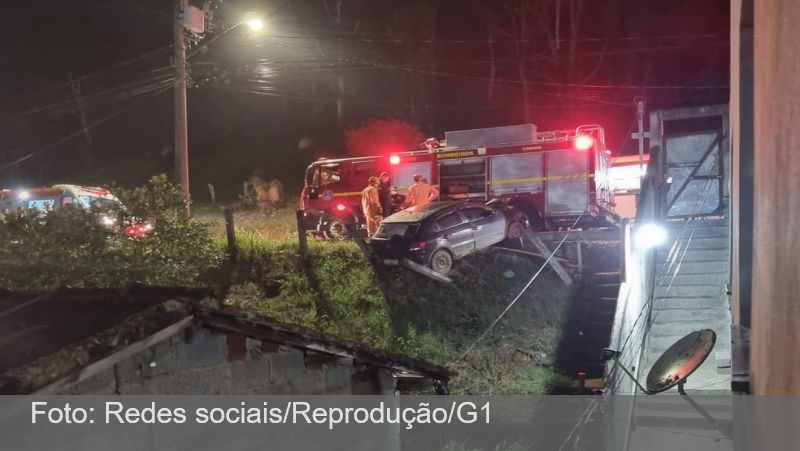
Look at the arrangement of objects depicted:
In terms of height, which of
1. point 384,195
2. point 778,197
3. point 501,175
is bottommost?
point 778,197

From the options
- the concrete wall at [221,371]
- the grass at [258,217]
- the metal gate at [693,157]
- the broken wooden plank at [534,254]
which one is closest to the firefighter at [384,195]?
the broken wooden plank at [534,254]

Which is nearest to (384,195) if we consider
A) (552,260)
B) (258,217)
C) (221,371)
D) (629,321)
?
(552,260)

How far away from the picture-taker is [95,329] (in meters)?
3.33

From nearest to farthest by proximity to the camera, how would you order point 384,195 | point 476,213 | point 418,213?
point 418,213 < point 476,213 < point 384,195

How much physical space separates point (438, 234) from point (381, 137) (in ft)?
57.3

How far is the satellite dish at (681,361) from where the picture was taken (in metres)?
4.54

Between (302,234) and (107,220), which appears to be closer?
(107,220)

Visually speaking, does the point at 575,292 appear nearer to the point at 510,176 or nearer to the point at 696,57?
the point at 510,176

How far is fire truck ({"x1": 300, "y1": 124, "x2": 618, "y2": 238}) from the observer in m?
14.3

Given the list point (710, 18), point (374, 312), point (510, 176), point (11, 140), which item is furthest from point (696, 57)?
point (11, 140)

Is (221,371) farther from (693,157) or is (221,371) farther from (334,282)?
(693,157)

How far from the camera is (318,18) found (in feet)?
103

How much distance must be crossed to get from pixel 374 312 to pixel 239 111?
26.5 m

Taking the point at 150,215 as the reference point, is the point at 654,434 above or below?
below
